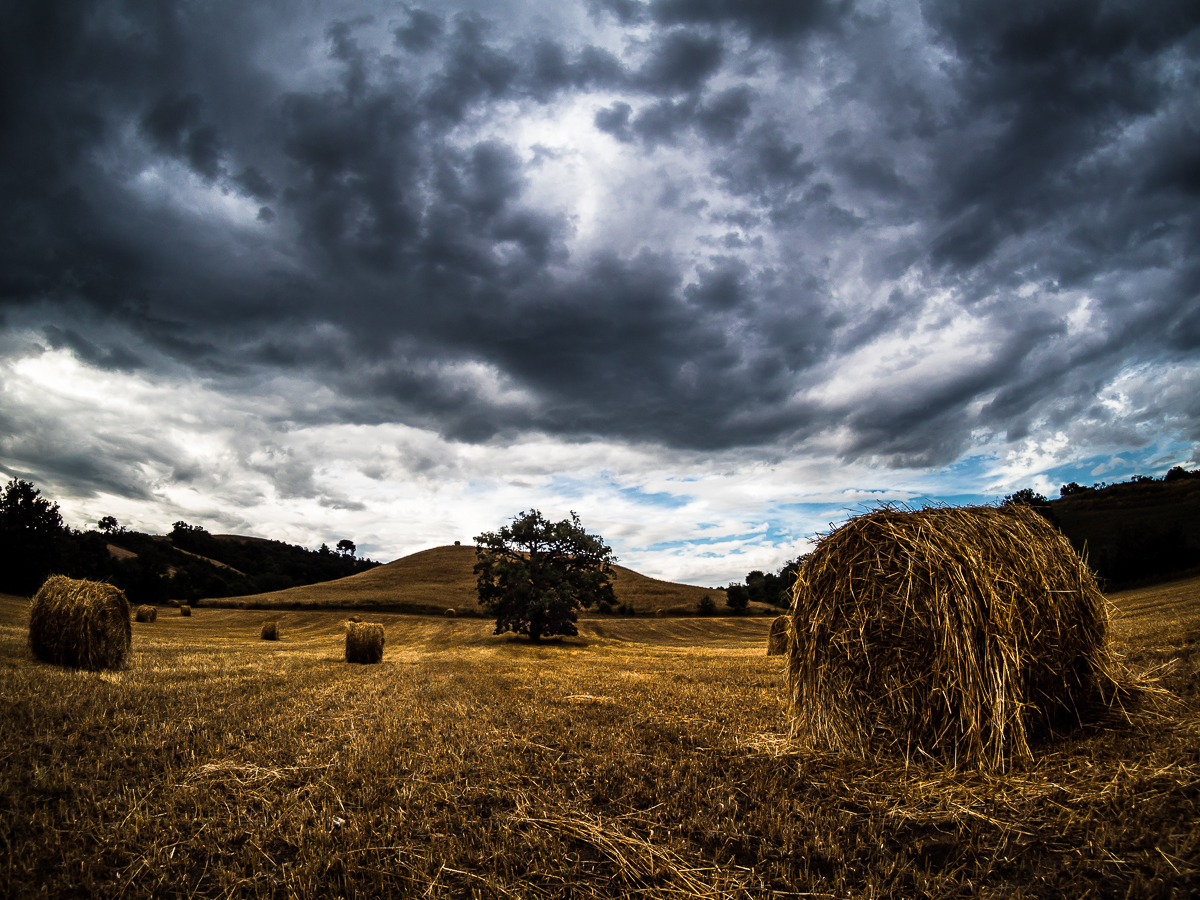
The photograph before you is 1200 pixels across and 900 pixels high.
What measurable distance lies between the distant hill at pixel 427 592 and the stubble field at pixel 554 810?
44897 millimetres

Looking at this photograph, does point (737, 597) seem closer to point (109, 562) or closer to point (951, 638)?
point (951, 638)

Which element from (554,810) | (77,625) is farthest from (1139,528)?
(77,625)

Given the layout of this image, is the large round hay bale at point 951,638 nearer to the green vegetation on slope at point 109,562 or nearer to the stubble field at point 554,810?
the stubble field at point 554,810

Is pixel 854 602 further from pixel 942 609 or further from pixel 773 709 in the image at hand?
pixel 773 709

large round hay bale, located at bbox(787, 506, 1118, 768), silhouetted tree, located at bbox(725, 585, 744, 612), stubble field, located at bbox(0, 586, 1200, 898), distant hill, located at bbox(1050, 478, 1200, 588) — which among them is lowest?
silhouetted tree, located at bbox(725, 585, 744, 612)

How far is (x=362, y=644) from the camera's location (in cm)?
1745

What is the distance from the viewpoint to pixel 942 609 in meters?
4.64

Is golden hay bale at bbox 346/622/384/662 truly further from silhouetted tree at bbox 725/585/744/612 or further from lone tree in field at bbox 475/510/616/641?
silhouetted tree at bbox 725/585/744/612

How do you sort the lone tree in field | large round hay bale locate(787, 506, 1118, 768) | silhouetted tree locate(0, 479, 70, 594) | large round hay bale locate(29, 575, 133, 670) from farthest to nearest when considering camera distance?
silhouetted tree locate(0, 479, 70, 594) < the lone tree in field < large round hay bale locate(29, 575, 133, 670) < large round hay bale locate(787, 506, 1118, 768)

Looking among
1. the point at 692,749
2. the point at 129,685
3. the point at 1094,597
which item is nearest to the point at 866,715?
the point at 692,749

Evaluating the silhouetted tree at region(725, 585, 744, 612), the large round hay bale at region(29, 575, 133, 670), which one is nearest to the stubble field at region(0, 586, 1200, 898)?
the large round hay bale at region(29, 575, 133, 670)

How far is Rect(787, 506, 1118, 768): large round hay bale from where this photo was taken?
4539 millimetres

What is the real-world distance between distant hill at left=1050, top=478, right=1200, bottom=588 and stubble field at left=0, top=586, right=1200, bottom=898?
3601 centimetres

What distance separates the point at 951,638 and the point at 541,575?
3137 centimetres
